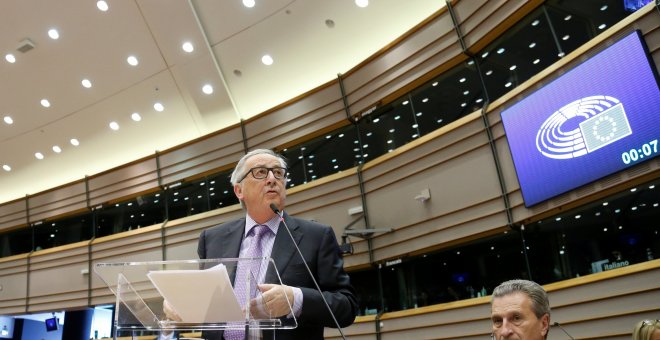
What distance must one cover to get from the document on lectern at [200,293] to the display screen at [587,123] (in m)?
5.88

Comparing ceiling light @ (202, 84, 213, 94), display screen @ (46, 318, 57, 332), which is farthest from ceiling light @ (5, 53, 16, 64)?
display screen @ (46, 318, 57, 332)

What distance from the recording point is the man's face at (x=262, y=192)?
93.5 inches

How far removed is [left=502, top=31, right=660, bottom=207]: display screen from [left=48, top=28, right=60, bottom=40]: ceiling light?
31.1 feet

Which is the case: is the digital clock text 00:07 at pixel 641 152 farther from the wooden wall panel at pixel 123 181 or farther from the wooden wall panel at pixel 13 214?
the wooden wall panel at pixel 13 214

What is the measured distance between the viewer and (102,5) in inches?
422

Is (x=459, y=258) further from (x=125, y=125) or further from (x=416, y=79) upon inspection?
(x=125, y=125)

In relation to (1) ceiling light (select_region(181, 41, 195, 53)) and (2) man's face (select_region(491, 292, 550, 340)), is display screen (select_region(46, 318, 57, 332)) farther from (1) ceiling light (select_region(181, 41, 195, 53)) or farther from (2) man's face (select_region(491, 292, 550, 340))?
(2) man's face (select_region(491, 292, 550, 340))

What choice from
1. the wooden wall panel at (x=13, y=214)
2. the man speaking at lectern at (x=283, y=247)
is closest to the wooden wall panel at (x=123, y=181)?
the wooden wall panel at (x=13, y=214)

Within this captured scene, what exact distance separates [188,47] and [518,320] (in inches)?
392

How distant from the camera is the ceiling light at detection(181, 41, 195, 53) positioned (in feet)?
36.0

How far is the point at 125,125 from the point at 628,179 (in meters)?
11.2

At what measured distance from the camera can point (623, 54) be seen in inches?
248

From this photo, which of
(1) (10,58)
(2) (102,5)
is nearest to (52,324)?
(1) (10,58)

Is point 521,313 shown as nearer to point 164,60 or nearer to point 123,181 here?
point 164,60
